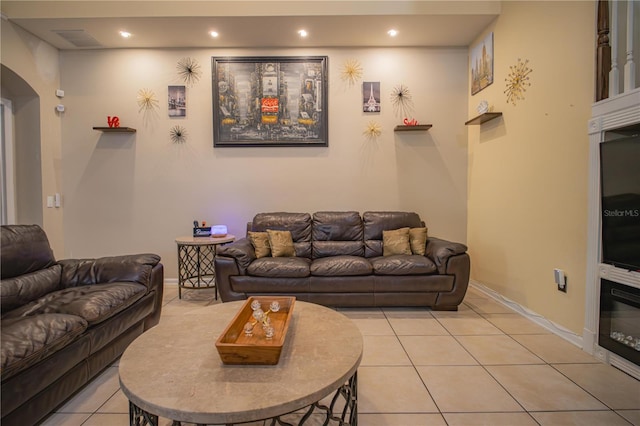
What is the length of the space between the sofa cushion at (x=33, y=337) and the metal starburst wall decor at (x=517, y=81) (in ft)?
13.2

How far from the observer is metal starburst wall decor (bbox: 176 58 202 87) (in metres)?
3.98

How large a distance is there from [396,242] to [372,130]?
155 cm

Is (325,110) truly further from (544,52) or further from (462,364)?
(462,364)

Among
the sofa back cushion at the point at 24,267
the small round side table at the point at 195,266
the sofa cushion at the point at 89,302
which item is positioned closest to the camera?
the sofa cushion at the point at 89,302

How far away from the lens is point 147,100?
3.99 meters

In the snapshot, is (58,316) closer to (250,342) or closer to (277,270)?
(250,342)

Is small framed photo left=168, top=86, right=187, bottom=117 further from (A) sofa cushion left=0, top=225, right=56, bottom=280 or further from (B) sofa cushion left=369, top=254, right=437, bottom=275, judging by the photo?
(B) sofa cushion left=369, top=254, right=437, bottom=275

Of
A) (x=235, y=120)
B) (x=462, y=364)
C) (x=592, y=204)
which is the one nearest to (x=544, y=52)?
(x=592, y=204)

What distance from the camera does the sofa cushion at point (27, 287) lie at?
1.94 meters

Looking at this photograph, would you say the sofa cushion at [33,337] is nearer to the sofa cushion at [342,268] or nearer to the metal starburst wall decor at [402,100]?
the sofa cushion at [342,268]

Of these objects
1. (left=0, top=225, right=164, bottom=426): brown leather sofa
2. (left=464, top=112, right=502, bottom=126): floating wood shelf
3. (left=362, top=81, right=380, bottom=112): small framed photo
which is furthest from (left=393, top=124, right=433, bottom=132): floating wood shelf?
(left=0, top=225, right=164, bottom=426): brown leather sofa

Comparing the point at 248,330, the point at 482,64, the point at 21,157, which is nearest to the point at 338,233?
the point at 248,330

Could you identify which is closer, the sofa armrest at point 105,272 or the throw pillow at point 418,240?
the sofa armrest at point 105,272

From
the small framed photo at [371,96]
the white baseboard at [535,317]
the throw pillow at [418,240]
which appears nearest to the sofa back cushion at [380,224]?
the throw pillow at [418,240]
